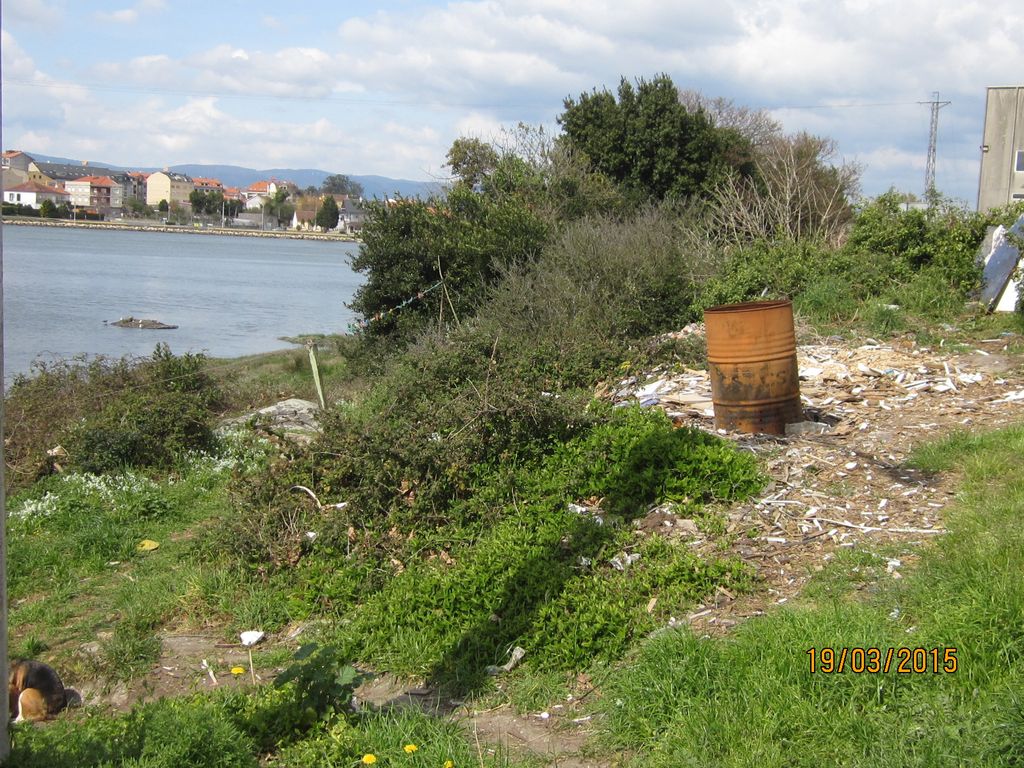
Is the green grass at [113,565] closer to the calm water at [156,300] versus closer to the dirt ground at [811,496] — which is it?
the dirt ground at [811,496]

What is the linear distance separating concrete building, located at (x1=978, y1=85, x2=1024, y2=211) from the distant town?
85304 millimetres

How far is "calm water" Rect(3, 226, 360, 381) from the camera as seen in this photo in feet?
96.2

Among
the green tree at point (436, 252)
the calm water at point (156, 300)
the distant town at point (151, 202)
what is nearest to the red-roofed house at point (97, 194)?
the distant town at point (151, 202)

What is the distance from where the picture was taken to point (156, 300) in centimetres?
4334

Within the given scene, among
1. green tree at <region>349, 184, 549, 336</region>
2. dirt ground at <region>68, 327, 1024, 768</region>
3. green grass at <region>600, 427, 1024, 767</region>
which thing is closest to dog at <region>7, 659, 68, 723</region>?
dirt ground at <region>68, 327, 1024, 768</region>

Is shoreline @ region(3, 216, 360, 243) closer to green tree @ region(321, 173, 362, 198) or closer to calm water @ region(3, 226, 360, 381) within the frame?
green tree @ region(321, 173, 362, 198)

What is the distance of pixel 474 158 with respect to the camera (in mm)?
26469

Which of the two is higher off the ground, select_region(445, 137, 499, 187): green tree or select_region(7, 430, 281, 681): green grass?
select_region(445, 137, 499, 187): green tree

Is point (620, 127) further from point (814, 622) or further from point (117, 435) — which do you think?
point (814, 622)

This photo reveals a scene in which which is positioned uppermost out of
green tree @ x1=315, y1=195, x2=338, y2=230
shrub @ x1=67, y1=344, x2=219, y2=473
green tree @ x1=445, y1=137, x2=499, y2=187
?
green tree @ x1=315, y1=195, x2=338, y2=230

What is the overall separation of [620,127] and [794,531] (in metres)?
20.7

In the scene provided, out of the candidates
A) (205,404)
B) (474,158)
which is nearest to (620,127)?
(474,158)

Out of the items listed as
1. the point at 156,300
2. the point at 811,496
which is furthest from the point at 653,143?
the point at 156,300

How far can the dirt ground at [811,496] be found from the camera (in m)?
4.75
